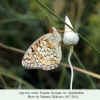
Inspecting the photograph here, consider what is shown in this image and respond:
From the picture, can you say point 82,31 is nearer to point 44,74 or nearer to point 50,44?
point 44,74

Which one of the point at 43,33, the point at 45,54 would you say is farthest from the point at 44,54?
the point at 43,33

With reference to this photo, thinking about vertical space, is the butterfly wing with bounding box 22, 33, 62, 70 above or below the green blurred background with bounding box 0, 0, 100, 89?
below

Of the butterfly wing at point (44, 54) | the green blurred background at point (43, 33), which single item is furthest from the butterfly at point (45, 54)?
the green blurred background at point (43, 33)

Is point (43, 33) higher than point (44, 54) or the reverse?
higher

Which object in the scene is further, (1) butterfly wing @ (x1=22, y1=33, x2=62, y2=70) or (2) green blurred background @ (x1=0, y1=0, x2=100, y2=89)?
(2) green blurred background @ (x1=0, y1=0, x2=100, y2=89)

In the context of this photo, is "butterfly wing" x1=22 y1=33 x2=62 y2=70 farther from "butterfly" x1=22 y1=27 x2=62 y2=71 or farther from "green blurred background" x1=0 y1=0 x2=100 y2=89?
"green blurred background" x1=0 y1=0 x2=100 y2=89

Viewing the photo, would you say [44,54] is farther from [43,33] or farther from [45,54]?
[43,33]

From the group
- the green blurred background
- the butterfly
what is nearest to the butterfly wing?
the butterfly
